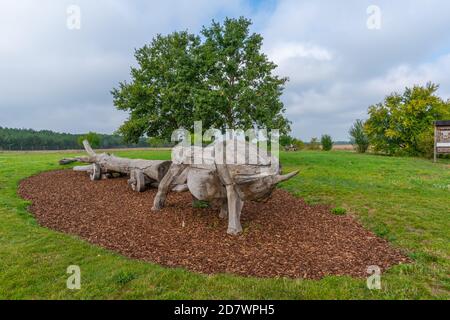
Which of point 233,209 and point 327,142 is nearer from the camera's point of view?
point 233,209

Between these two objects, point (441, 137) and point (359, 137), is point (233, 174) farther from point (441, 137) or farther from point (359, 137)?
point (359, 137)

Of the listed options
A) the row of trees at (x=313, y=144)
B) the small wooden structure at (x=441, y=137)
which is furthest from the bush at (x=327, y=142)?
the small wooden structure at (x=441, y=137)

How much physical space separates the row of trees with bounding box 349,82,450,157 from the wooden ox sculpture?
1261 inches

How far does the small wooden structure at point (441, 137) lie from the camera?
2377 cm

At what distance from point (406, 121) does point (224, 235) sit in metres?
35.6

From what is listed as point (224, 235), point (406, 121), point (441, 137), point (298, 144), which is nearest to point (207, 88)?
point (224, 235)

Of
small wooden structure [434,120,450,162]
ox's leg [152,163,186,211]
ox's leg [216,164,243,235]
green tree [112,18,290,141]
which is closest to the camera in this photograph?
ox's leg [216,164,243,235]

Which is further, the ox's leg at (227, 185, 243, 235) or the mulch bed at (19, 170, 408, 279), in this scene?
the ox's leg at (227, 185, 243, 235)

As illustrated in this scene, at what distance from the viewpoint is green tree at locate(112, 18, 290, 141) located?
1513 centimetres

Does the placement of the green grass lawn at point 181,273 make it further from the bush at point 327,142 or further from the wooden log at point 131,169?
the bush at point 327,142

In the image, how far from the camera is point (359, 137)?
1532 inches

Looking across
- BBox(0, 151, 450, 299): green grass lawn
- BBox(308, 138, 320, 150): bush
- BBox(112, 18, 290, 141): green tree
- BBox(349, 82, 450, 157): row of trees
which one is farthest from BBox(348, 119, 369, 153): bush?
BBox(0, 151, 450, 299): green grass lawn

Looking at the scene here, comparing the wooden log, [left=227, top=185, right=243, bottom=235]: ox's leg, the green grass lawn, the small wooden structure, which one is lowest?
the green grass lawn

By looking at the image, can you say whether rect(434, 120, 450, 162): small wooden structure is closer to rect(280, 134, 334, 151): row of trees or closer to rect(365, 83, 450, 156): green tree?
rect(365, 83, 450, 156): green tree
